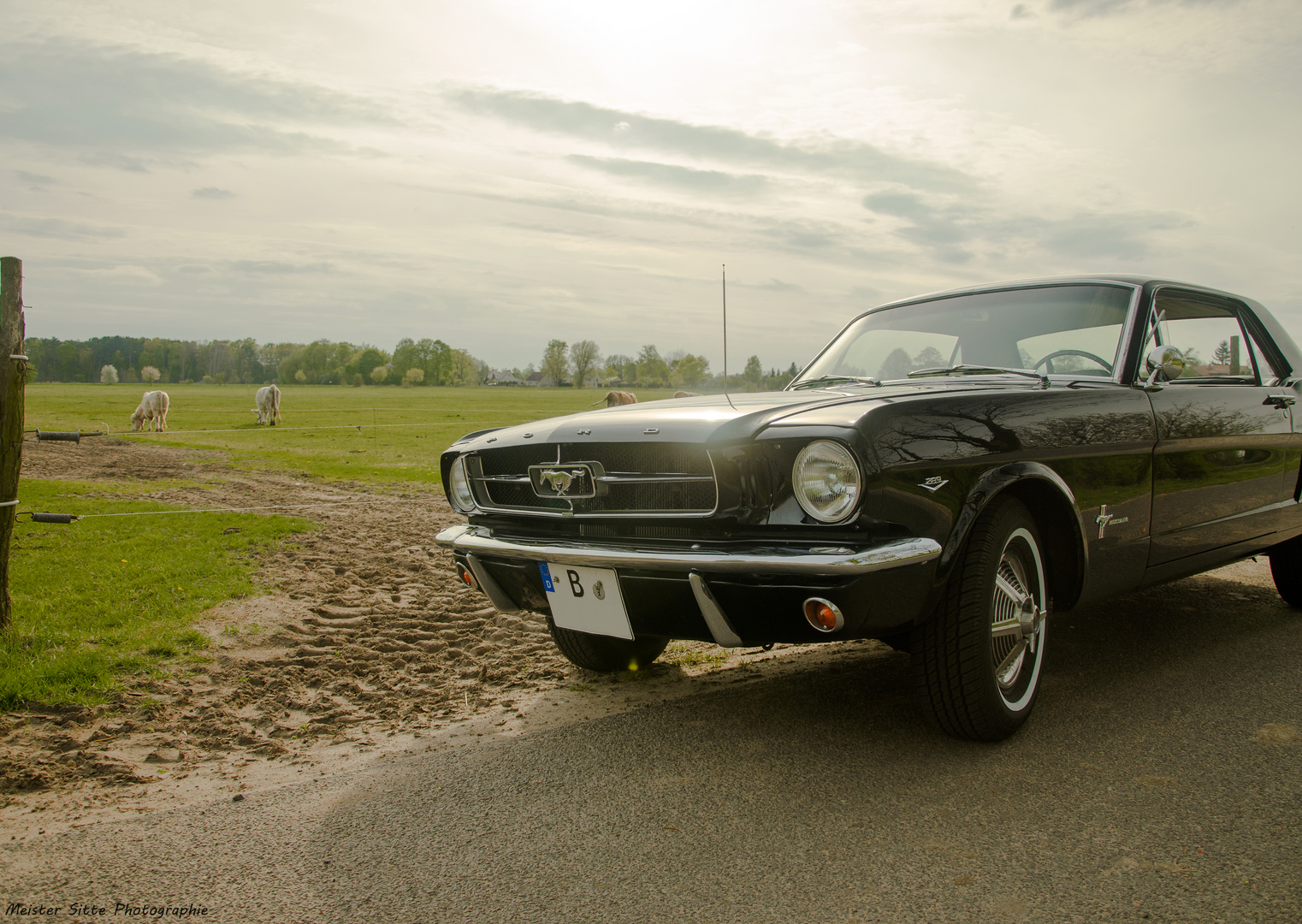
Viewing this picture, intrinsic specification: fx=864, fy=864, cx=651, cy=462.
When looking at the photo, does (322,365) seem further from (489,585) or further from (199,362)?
(489,585)

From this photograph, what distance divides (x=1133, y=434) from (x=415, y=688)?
323 centimetres

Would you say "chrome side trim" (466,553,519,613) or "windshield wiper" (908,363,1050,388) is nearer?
"chrome side trim" (466,553,519,613)

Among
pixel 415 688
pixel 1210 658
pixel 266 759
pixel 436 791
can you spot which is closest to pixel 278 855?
pixel 436 791

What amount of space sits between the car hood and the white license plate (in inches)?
18.0

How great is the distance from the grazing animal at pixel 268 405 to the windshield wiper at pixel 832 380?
28541 millimetres

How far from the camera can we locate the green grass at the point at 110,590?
3914 mm

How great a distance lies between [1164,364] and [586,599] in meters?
2.59

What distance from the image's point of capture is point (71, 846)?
2424 millimetres

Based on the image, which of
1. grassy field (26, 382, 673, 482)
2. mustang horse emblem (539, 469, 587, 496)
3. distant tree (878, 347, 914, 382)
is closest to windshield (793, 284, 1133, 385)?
distant tree (878, 347, 914, 382)

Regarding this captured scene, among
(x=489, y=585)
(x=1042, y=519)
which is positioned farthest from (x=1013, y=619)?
(x=489, y=585)

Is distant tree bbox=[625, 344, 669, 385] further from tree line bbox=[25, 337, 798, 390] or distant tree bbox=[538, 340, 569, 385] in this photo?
distant tree bbox=[538, 340, 569, 385]

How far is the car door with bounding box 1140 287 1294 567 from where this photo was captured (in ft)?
11.9

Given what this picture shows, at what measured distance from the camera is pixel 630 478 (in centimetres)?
293

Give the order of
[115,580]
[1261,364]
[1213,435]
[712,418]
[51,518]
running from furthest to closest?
[115,580]
[51,518]
[1261,364]
[1213,435]
[712,418]
